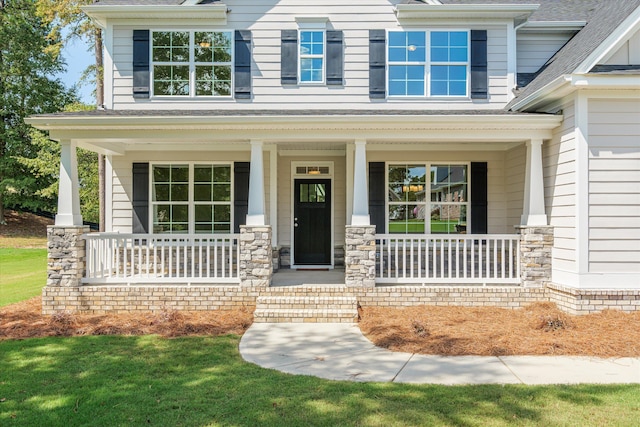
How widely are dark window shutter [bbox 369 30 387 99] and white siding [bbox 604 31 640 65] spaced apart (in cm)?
397

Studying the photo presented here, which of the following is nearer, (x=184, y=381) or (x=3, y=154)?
(x=184, y=381)

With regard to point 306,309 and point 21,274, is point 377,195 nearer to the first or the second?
point 306,309

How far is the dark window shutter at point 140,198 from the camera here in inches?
360

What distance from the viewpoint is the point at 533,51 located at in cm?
922

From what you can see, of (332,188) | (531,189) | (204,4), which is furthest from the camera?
(332,188)

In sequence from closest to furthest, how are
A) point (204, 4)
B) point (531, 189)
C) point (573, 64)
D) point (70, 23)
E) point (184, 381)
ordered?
point (184, 381) < point (573, 64) < point (531, 189) < point (204, 4) < point (70, 23)

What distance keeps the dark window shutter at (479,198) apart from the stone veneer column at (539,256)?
204 cm

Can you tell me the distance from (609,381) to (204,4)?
936 centimetres

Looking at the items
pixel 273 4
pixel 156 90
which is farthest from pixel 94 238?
pixel 273 4

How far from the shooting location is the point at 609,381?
4277 mm

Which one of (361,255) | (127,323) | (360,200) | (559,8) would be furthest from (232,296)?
(559,8)

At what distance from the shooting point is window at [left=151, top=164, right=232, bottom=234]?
938 cm

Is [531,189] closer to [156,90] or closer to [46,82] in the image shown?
[156,90]

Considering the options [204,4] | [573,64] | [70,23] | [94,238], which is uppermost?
[70,23]
